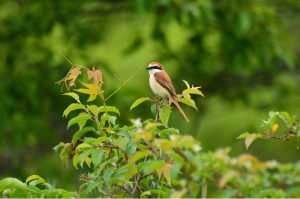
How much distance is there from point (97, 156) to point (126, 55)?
7033 mm

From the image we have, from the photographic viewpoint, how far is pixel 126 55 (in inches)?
408

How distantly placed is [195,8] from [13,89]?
2.58 meters

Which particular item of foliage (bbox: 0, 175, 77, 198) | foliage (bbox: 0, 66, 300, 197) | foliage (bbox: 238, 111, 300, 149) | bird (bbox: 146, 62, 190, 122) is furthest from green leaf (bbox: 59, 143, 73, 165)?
bird (bbox: 146, 62, 190, 122)

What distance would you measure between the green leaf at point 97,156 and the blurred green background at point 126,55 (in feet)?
15.8

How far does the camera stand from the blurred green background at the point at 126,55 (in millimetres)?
9383

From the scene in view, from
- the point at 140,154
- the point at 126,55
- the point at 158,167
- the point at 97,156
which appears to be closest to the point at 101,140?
the point at 97,156

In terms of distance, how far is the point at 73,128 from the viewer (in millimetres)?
11531

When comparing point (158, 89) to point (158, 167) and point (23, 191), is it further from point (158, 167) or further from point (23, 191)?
point (158, 167)

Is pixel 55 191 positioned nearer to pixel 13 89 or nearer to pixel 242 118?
pixel 13 89

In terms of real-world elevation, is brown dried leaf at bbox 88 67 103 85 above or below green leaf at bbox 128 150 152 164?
above

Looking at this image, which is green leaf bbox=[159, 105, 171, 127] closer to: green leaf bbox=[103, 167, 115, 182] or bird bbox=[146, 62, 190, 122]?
green leaf bbox=[103, 167, 115, 182]

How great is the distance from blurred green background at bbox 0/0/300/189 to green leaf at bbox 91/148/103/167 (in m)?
4.82

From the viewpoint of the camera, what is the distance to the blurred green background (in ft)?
30.8

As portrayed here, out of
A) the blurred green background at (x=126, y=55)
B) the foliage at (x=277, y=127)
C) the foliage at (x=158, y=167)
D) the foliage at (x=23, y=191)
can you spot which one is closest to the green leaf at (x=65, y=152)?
the foliage at (x=158, y=167)
